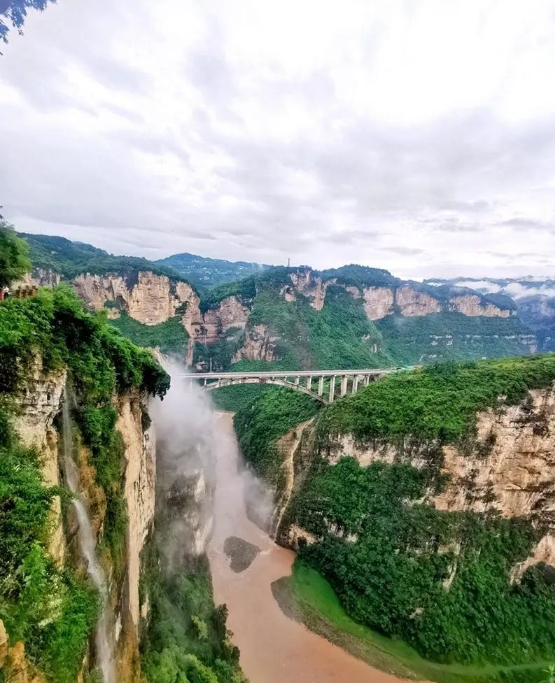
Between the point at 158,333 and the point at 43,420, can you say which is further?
the point at 158,333

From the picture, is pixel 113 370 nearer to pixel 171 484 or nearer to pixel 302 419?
pixel 171 484

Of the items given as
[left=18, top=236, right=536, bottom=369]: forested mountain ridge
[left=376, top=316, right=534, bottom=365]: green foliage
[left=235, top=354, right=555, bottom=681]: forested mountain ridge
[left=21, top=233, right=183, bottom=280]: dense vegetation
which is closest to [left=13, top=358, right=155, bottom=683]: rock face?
[left=235, top=354, right=555, bottom=681]: forested mountain ridge

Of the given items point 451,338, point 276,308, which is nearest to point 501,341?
point 451,338

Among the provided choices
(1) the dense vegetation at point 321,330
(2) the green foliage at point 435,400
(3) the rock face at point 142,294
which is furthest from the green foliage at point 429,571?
(3) the rock face at point 142,294

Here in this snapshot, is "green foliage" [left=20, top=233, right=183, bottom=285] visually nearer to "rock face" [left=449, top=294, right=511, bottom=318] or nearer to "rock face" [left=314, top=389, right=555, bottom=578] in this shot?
"rock face" [left=314, top=389, right=555, bottom=578]

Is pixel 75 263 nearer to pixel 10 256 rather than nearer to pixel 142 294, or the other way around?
pixel 142 294

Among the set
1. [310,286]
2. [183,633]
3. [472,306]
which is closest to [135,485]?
[183,633]

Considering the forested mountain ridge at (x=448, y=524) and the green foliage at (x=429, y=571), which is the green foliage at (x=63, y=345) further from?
the green foliage at (x=429, y=571)
